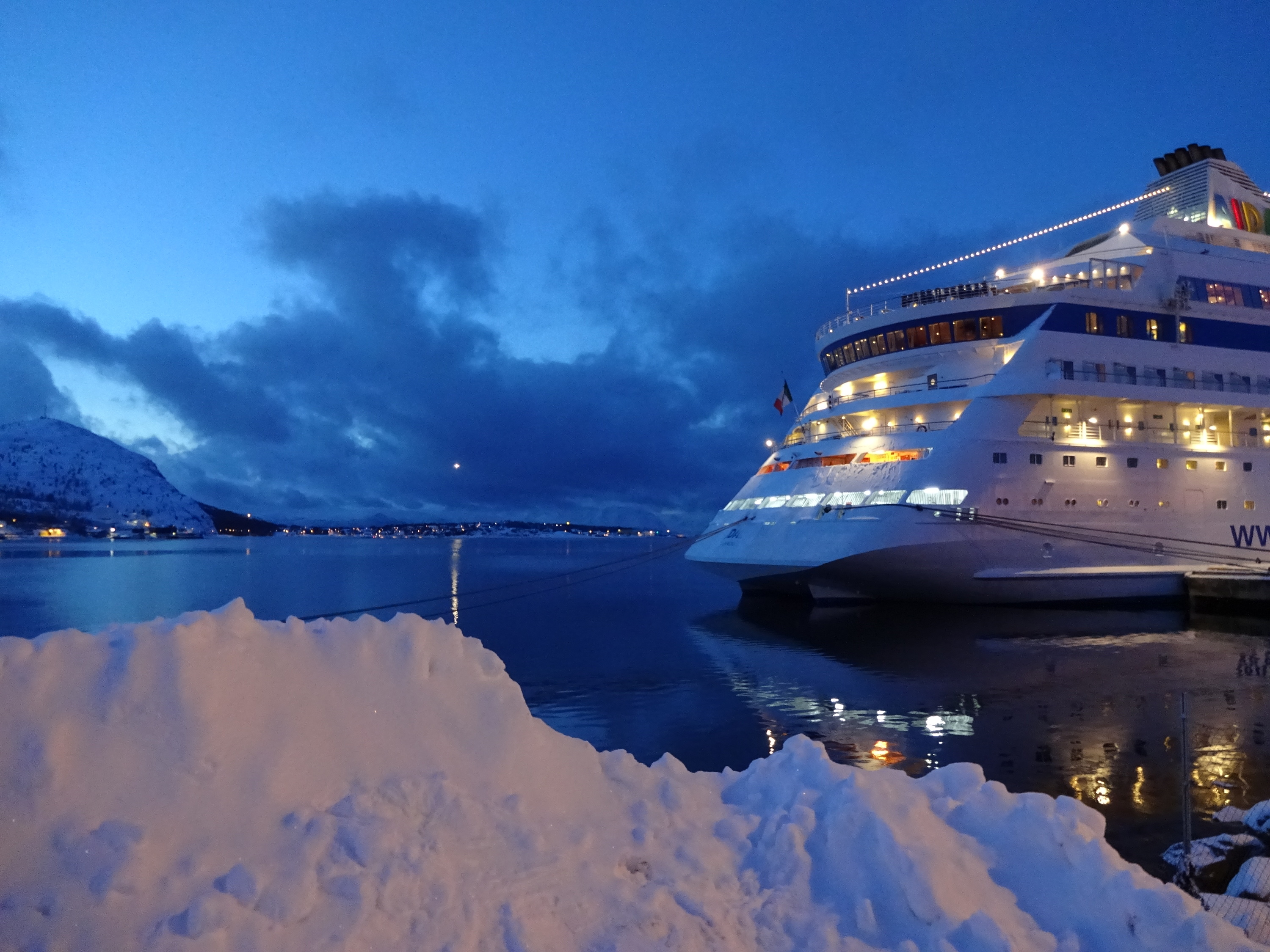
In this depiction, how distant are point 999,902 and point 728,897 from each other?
6.30 ft

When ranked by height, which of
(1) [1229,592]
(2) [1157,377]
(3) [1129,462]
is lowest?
(1) [1229,592]

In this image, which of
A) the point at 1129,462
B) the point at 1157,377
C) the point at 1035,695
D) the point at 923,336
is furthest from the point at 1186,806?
the point at 1157,377

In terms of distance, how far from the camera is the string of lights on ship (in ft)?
101

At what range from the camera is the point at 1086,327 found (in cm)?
3083

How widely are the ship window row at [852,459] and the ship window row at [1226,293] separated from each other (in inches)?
603

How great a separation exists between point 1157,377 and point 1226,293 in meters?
6.62

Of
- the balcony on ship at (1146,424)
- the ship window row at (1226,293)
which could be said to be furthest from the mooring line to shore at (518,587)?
the ship window row at (1226,293)

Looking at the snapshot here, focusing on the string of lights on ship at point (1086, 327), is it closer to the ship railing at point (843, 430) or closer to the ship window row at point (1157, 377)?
the ship window row at point (1157, 377)

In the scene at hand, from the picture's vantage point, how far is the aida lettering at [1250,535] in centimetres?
3219

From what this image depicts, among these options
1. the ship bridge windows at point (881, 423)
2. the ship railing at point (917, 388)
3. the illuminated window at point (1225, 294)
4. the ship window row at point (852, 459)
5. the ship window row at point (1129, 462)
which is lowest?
the ship window row at point (1129, 462)

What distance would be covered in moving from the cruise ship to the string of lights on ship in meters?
0.07

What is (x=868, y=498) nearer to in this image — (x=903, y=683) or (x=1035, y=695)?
(x=903, y=683)

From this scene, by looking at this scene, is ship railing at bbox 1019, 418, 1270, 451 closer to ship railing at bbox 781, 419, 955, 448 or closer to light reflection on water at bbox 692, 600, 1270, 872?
ship railing at bbox 781, 419, 955, 448

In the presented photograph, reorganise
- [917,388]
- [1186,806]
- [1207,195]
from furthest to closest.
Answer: [1207,195]
[917,388]
[1186,806]
